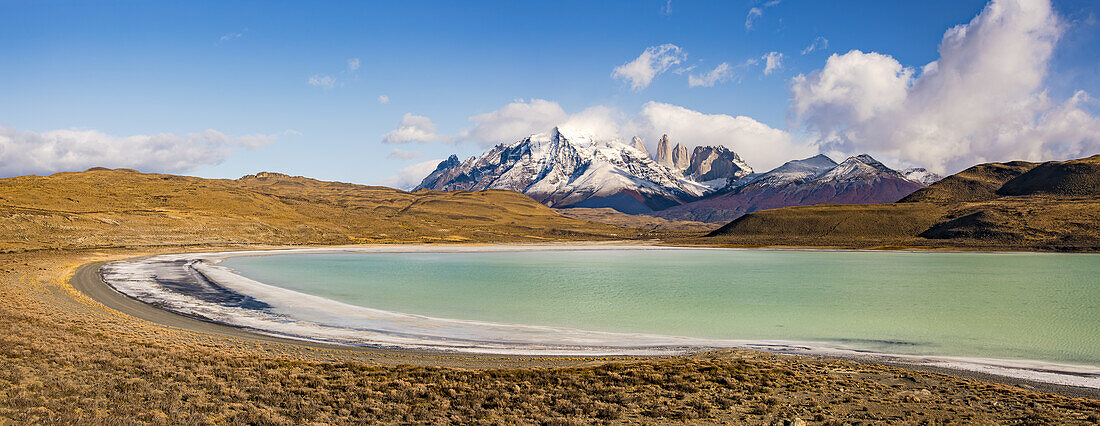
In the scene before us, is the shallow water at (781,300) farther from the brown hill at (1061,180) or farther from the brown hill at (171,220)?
the brown hill at (1061,180)

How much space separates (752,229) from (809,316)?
449 feet

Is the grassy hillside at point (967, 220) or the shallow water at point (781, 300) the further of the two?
the grassy hillside at point (967, 220)

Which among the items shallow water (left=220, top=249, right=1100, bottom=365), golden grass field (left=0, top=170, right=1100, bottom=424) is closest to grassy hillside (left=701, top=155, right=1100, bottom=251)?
shallow water (left=220, top=249, right=1100, bottom=365)

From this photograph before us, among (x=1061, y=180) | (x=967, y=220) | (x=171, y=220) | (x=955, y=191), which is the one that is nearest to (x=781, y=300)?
(x=171, y=220)

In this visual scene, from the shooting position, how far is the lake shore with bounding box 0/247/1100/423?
14242 millimetres

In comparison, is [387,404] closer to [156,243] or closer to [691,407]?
[691,407]

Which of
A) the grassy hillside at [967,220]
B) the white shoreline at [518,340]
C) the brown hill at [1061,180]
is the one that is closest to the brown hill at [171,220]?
the grassy hillside at [967,220]

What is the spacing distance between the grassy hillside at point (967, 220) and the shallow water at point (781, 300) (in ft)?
180

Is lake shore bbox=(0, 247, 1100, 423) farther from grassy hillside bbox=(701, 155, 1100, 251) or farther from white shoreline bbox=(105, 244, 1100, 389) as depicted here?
grassy hillside bbox=(701, 155, 1100, 251)

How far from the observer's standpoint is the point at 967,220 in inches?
5408

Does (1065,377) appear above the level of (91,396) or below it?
above

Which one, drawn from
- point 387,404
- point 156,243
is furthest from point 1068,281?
point 156,243

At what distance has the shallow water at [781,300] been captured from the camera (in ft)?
93.5

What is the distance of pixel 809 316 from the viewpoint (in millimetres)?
35406
